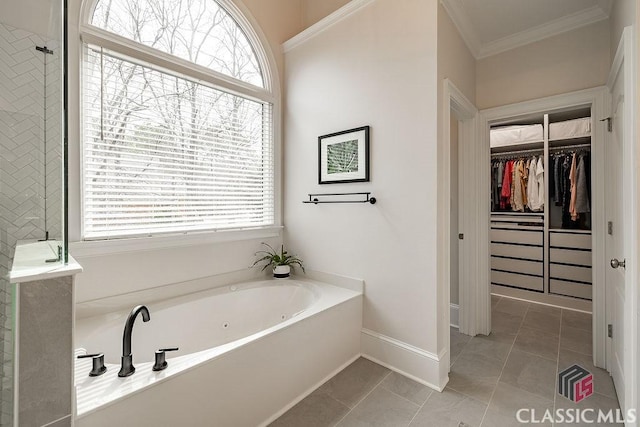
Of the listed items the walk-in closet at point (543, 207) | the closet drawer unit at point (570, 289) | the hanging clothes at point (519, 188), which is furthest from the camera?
the hanging clothes at point (519, 188)

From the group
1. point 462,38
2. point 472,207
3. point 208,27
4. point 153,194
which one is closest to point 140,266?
point 153,194

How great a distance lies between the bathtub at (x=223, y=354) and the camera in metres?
1.16

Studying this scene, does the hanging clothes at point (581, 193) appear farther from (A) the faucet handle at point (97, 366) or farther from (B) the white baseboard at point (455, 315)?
(A) the faucet handle at point (97, 366)

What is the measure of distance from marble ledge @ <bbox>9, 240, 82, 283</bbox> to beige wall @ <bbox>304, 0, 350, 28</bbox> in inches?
116

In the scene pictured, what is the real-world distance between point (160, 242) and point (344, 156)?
156 cm

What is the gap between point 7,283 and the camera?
889mm

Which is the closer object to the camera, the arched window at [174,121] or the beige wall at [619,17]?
the beige wall at [619,17]

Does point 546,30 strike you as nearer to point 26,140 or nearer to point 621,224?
point 621,224

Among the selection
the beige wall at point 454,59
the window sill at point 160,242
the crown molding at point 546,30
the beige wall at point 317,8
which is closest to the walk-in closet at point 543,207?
the crown molding at point 546,30

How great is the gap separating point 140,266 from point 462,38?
3.13m

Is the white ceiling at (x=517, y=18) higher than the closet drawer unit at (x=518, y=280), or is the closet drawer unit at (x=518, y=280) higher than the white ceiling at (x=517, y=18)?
the white ceiling at (x=517, y=18)

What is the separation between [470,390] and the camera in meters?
1.85

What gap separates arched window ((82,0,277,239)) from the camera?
1809mm

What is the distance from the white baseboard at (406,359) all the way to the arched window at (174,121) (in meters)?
1.45
